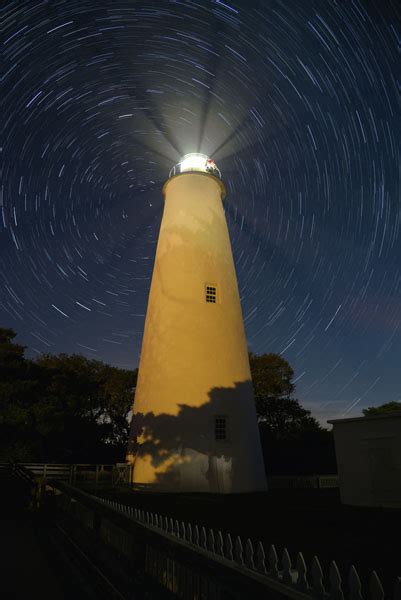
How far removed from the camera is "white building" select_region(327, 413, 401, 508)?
12.2 m

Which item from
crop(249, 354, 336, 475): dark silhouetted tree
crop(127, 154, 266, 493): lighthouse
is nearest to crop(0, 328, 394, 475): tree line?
crop(249, 354, 336, 475): dark silhouetted tree

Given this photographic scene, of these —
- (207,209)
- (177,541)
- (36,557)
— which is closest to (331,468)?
(207,209)

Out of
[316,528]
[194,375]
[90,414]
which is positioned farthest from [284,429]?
[316,528]

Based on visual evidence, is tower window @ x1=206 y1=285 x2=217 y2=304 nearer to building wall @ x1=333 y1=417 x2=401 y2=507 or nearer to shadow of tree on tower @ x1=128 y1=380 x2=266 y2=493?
shadow of tree on tower @ x1=128 y1=380 x2=266 y2=493

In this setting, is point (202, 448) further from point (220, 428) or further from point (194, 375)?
point (194, 375)

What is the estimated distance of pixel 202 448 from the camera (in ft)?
48.4

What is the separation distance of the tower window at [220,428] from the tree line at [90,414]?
11.5m

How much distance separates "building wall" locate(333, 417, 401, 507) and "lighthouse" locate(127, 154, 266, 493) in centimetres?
385

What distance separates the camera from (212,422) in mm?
15234

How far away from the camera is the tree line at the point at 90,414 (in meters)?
21.7

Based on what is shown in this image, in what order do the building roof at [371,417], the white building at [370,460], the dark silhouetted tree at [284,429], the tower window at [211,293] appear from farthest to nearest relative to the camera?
the dark silhouetted tree at [284,429], the tower window at [211,293], the building roof at [371,417], the white building at [370,460]

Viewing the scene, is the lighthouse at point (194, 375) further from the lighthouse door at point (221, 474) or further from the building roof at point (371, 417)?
the building roof at point (371, 417)

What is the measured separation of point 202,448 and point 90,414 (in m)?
18.4

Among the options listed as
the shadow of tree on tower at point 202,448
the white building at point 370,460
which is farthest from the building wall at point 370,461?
the shadow of tree on tower at point 202,448
